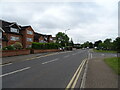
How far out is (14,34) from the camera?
48.2 metres

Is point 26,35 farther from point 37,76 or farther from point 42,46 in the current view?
point 37,76

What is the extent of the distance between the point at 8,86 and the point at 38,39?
196 feet

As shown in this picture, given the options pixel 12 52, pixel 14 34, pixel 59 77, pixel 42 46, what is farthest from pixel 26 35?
pixel 59 77

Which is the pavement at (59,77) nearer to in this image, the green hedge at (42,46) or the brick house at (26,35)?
the green hedge at (42,46)

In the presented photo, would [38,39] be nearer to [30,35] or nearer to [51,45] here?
[30,35]

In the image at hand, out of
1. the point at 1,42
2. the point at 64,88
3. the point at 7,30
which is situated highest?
the point at 7,30

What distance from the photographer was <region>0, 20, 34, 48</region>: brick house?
142ft

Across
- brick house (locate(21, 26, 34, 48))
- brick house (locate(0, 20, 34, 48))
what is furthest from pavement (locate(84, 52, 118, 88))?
brick house (locate(21, 26, 34, 48))

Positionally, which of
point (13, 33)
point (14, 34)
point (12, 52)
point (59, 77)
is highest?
point (13, 33)

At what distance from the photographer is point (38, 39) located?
65.9 metres

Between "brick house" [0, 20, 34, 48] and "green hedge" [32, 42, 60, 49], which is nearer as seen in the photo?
"green hedge" [32, 42, 60, 49]

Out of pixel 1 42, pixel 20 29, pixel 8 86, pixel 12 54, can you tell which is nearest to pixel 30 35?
pixel 20 29

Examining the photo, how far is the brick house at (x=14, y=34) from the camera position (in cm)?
4326

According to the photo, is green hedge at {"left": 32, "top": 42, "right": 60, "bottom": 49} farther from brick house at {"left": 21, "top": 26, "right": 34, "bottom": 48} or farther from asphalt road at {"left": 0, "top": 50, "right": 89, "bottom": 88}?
asphalt road at {"left": 0, "top": 50, "right": 89, "bottom": 88}
